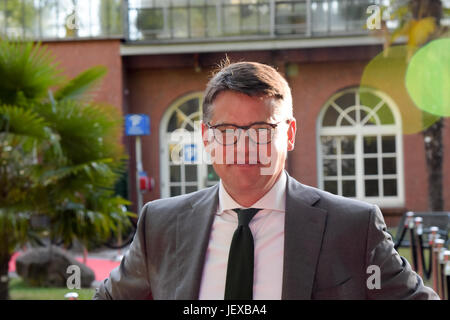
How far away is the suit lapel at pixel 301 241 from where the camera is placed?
53.0 inches

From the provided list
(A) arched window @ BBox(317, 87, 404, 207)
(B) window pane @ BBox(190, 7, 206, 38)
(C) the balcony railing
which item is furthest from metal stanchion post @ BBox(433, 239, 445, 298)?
(B) window pane @ BBox(190, 7, 206, 38)

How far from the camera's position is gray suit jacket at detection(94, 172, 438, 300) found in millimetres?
1364

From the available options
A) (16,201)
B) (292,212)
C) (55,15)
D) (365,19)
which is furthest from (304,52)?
(292,212)

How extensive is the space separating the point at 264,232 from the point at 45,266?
253 inches

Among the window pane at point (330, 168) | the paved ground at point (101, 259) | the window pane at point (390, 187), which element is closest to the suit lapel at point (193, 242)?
the paved ground at point (101, 259)

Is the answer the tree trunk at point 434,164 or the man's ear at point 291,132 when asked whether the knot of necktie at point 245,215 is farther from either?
the tree trunk at point 434,164

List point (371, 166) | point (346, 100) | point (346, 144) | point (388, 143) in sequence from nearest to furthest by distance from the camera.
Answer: point (371, 166) → point (346, 144) → point (388, 143) → point (346, 100)

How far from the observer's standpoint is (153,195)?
421 inches

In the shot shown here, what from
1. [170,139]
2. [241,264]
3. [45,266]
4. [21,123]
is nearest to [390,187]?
[170,139]

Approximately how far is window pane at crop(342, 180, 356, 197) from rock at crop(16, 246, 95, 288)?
3418mm

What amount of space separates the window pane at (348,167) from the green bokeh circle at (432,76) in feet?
5.74

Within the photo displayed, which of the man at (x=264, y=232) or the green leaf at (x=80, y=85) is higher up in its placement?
the green leaf at (x=80, y=85)

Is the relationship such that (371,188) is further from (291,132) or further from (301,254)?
(301,254)

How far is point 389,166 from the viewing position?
34.6 feet
